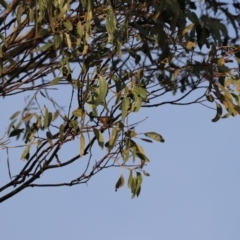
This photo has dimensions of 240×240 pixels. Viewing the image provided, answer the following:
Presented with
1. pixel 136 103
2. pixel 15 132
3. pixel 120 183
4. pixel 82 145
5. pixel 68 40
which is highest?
pixel 68 40

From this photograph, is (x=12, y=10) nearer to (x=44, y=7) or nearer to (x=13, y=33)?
(x=13, y=33)

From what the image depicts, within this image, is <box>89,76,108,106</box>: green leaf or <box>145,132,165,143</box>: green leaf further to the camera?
<box>145,132,165,143</box>: green leaf

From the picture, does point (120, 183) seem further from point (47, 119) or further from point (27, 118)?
point (27, 118)

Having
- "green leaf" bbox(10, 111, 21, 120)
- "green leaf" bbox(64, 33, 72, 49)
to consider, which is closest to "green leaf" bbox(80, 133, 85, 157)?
"green leaf" bbox(64, 33, 72, 49)

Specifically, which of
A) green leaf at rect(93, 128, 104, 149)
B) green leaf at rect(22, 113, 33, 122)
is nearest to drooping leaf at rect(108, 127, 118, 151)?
green leaf at rect(93, 128, 104, 149)

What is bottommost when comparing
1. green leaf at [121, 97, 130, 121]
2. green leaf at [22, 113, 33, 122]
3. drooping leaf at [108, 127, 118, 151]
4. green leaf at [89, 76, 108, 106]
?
drooping leaf at [108, 127, 118, 151]

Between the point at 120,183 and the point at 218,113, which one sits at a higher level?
the point at 218,113

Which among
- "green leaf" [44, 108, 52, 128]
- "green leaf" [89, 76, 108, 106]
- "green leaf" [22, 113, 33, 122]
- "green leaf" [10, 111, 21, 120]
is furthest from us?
"green leaf" [10, 111, 21, 120]

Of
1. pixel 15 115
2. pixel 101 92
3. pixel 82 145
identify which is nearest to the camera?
pixel 101 92

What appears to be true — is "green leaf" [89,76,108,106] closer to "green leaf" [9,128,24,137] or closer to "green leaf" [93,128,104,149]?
"green leaf" [93,128,104,149]

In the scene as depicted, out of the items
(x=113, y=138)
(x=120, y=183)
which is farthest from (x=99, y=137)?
(x=120, y=183)

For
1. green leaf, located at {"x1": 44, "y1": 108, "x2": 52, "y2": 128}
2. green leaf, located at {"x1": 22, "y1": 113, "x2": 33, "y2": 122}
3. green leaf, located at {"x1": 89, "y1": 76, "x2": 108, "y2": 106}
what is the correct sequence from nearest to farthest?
green leaf, located at {"x1": 89, "y1": 76, "x2": 108, "y2": 106} → green leaf, located at {"x1": 44, "y1": 108, "x2": 52, "y2": 128} → green leaf, located at {"x1": 22, "y1": 113, "x2": 33, "y2": 122}

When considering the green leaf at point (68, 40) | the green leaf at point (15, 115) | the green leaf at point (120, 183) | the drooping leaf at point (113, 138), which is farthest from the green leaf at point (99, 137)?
the green leaf at point (15, 115)

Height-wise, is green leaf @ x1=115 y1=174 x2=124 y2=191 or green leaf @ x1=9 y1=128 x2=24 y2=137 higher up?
green leaf @ x1=9 y1=128 x2=24 y2=137
